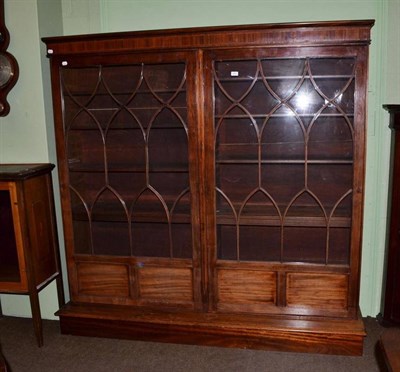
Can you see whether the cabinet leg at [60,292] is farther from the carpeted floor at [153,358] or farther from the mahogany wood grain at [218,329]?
the carpeted floor at [153,358]

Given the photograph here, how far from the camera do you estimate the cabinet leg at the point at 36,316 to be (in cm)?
230

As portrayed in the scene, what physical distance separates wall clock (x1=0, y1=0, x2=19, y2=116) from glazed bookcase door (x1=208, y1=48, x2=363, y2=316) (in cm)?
111

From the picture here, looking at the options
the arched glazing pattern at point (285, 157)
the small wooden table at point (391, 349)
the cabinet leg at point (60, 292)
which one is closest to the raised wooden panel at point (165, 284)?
the arched glazing pattern at point (285, 157)

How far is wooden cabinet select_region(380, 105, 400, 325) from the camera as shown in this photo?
91.1 inches

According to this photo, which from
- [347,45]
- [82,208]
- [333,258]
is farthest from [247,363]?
[347,45]

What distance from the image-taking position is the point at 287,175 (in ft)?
7.98

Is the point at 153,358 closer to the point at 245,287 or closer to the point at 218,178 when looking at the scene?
the point at 245,287

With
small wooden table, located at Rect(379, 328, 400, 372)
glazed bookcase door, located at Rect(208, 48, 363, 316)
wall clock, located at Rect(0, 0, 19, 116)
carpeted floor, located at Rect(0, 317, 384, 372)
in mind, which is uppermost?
wall clock, located at Rect(0, 0, 19, 116)

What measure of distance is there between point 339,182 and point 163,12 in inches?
55.1

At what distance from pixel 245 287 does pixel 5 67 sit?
177 centimetres

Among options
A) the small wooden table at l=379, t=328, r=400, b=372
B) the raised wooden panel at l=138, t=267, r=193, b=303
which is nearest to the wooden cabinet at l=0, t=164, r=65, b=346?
the raised wooden panel at l=138, t=267, r=193, b=303

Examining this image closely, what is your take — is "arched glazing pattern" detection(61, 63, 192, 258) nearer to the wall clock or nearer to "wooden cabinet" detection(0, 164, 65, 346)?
"wooden cabinet" detection(0, 164, 65, 346)

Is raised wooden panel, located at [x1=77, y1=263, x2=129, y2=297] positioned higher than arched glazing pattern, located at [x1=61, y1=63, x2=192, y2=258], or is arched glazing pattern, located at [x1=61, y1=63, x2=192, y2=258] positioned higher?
arched glazing pattern, located at [x1=61, y1=63, x2=192, y2=258]

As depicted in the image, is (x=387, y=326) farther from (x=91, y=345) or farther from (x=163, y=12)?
(x=163, y=12)
